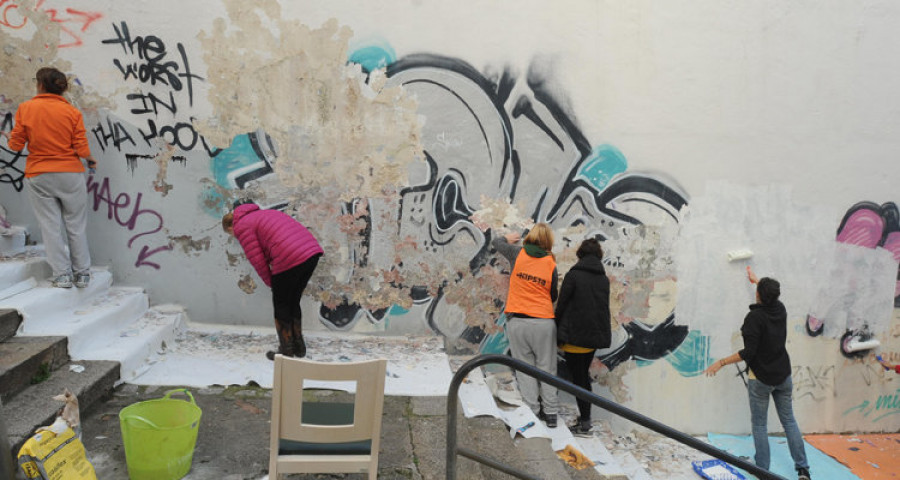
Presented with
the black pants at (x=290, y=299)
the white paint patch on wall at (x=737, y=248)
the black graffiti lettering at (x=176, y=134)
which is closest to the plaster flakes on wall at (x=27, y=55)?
the black graffiti lettering at (x=176, y=134)

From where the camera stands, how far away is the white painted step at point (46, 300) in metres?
3.98

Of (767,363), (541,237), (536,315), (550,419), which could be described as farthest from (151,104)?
(767,363)

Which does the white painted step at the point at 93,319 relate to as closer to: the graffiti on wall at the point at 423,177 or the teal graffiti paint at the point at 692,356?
the graffiti on wall at the point at 423,177

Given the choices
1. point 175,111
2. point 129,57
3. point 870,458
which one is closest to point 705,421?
point 870,458

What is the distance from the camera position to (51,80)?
4289 millimetres

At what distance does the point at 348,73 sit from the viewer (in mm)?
5043

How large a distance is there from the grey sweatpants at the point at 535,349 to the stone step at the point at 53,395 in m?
2.87

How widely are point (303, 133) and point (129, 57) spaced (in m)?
1.51

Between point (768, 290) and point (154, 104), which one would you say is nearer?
point (768, 290)

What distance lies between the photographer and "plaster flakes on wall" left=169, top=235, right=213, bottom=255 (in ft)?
16.9

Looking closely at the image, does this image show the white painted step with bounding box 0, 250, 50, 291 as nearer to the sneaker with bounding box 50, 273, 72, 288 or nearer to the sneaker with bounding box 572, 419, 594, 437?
the sneaker with bounding box 50, 273, 72, 288

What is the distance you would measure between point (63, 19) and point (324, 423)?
4.14 meters

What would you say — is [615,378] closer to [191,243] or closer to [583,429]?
[583,429]

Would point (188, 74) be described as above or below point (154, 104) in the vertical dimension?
above
